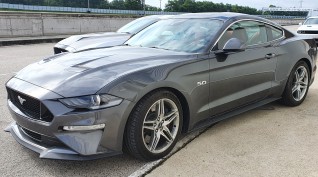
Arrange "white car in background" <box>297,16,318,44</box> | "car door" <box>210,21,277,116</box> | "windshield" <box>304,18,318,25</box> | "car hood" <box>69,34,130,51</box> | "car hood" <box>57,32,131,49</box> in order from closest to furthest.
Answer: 1. "car door" <box>210,21,277,116</box>
2. "car hood" <box>69,34,130,51</box>
3. "car hood" <box>57,32,131,49</box>
4. "white car in background" <box>297,16,318,44</box>
5. "windshield" <box>304,18,318,25</box>

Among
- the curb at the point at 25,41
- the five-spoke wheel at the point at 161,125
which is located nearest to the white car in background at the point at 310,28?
the curb at the point at 25,41

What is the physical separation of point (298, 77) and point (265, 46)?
3.63 ft

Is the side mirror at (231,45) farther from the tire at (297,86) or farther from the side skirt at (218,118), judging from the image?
the tire at (297,86)

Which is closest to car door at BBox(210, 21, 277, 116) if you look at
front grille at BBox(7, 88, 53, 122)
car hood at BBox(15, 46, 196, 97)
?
car hood at BBox(15, 46, 196, 97)

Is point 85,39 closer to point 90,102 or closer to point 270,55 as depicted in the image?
point 270,55

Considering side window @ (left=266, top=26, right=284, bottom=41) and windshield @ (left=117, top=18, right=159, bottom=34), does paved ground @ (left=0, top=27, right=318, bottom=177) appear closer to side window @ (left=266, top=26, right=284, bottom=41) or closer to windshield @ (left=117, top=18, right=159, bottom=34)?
side window @ (left=266, top=26, right=284, bottom=41)

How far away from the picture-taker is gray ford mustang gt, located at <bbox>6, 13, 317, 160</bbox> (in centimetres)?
317

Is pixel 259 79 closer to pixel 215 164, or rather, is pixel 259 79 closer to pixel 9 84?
pixel 215 164


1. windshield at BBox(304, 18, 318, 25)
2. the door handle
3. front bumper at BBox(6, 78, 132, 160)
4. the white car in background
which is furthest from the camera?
windshield at BBox(304, 18, 318, 25)

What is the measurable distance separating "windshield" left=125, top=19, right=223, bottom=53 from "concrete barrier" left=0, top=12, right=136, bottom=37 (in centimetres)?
1522

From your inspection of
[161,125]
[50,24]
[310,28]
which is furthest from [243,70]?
[50,24]

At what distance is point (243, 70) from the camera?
4555 mm

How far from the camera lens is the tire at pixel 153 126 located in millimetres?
3412

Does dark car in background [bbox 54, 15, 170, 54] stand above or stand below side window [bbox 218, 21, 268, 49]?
below
